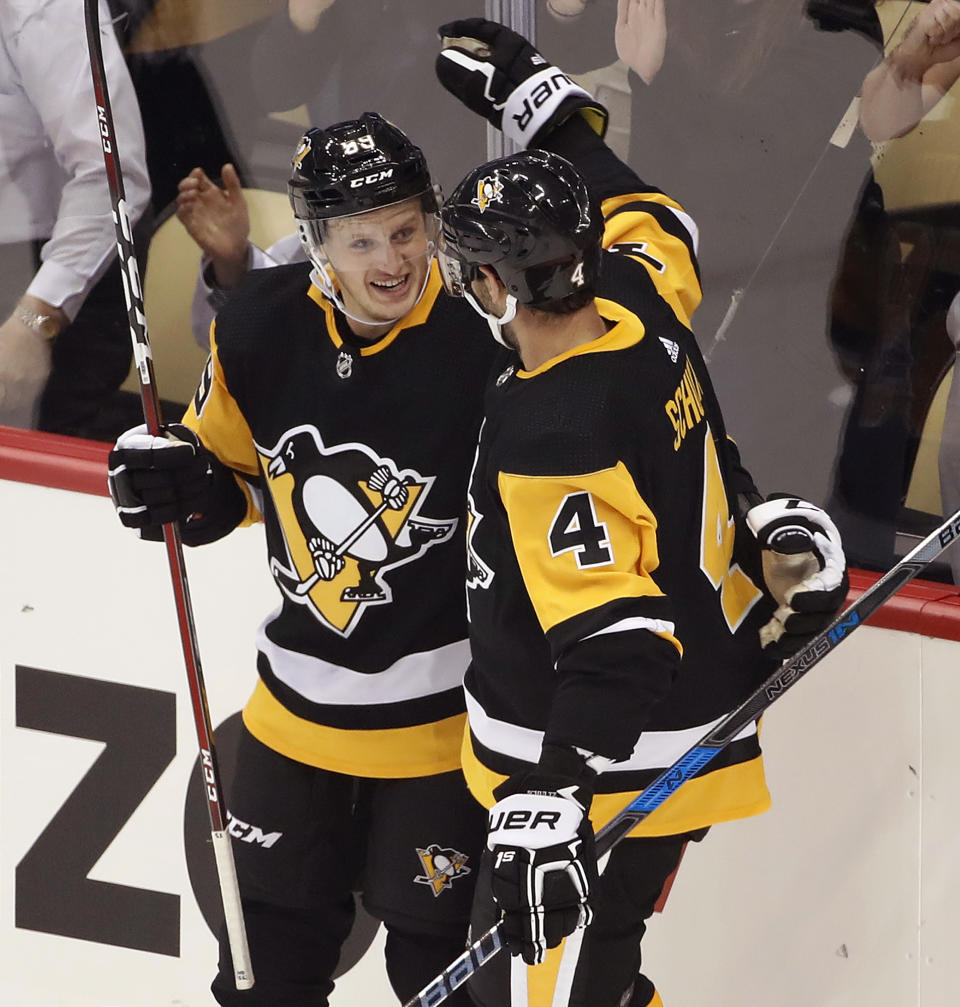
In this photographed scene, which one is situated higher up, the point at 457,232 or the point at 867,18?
the point at 867,18

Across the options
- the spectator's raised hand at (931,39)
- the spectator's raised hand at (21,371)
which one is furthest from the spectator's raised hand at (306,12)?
the spectator's raised hand at (931,39)

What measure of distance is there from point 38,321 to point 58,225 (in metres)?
0.19

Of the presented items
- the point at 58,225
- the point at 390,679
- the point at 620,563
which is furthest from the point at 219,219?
the point at 620,563

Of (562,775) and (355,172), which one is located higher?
(355,172)

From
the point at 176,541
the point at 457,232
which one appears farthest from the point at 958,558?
the point at 176,541

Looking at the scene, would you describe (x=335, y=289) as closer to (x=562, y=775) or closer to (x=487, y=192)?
(x=487, y=192)

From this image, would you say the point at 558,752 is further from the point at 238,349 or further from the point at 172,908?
the point at 172,908

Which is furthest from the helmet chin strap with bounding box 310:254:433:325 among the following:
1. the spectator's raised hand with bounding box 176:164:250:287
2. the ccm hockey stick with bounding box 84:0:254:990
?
the spectator's raised hand with bounding box 176:164:250:287

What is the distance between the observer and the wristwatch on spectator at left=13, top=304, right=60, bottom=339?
2.76 m

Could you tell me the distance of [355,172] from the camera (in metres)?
1.70

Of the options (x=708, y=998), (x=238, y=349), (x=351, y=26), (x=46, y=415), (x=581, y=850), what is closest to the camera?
(x=581, y=850)

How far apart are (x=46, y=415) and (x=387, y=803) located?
46.7 inches

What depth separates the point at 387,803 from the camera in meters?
1.92

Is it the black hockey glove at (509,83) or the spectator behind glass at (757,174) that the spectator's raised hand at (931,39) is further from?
the black hockey glove at (509,83)
